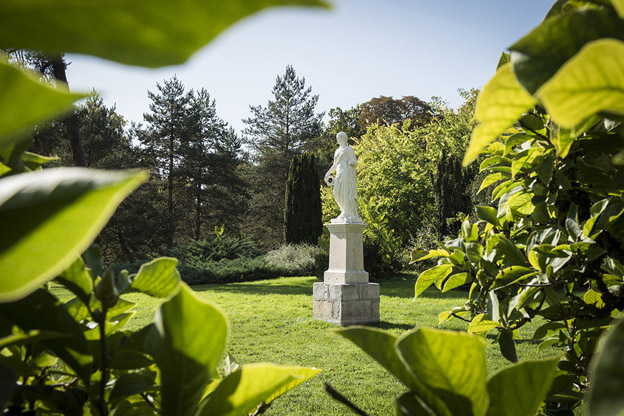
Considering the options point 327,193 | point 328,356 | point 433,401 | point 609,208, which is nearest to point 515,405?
point 433,401

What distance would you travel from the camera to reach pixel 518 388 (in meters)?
0.31

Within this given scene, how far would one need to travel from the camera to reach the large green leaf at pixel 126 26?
16cm

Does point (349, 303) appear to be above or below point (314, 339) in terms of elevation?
above

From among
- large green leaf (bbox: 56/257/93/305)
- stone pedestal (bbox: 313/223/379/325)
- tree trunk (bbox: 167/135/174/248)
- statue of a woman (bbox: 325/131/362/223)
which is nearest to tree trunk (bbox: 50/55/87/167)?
tree trunk (bbox: 167/135/174/248)

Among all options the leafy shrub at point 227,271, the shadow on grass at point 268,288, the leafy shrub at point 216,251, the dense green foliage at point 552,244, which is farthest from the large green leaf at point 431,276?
the leafy shrub at point 216,251

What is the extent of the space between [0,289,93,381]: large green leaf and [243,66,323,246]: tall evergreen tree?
2604cm

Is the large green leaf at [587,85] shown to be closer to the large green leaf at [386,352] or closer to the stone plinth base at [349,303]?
the large green leaf at [386,352]

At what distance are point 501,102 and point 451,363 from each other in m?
0.17

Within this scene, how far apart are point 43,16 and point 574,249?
928mm

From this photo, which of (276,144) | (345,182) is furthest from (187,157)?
(345,182)

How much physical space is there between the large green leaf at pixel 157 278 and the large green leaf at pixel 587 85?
293 mm

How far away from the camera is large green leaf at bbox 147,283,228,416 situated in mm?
270

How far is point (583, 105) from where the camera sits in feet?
0.71

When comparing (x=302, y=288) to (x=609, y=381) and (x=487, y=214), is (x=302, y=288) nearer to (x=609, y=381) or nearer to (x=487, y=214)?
(x=487, y=214)
